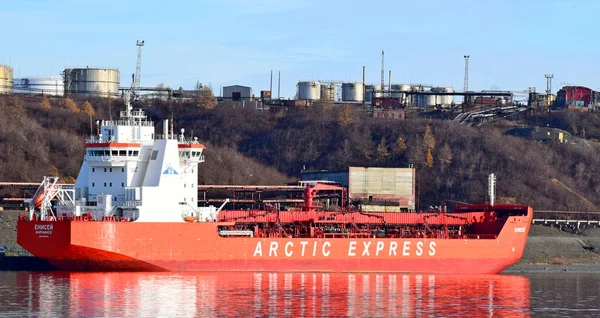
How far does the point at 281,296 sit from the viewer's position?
138ft

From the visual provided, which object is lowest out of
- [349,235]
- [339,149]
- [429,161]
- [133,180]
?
[349,235]

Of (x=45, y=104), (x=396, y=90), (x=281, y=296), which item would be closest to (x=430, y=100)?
(x=396, y=90)

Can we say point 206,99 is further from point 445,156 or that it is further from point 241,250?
point 241,250

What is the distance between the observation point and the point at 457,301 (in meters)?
42.6

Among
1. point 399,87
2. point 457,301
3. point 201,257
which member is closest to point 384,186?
point 201,257

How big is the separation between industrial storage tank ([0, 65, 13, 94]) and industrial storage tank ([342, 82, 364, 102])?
37.3m

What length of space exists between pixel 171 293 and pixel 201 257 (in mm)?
8961

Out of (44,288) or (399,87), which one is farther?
(399,87)

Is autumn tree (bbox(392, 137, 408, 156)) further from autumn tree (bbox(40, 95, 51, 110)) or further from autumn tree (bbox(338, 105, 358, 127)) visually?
autumn tree (bbox(40, 95, 51, 110))

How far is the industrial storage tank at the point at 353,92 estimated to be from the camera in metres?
121

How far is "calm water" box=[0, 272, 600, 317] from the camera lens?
37.6m

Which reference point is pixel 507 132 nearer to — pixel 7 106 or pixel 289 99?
pixel 289 99

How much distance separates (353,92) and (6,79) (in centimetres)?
3855

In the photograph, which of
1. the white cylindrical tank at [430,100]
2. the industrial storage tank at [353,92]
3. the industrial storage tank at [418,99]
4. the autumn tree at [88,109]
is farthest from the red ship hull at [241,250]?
the white cylindrical tank at [430,100]
